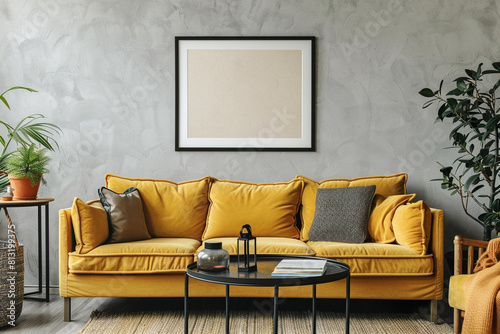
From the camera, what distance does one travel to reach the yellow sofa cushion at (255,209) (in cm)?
349

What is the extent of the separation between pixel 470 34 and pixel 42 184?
350cm

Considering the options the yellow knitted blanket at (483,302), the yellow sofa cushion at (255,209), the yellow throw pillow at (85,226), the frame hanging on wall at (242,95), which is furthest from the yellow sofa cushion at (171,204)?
the yellow knitted blanket at (483,302)

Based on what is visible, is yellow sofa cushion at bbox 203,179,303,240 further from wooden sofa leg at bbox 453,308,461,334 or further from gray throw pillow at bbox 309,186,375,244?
wooden sofa leg at bbox 453,308,461,334

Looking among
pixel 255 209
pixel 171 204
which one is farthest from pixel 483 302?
pixel 171 204

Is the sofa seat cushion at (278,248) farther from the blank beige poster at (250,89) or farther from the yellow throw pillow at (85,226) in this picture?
the blank beige poster at (250,89)

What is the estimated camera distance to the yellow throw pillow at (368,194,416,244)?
128 inches

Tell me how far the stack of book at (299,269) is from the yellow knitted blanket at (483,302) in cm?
81

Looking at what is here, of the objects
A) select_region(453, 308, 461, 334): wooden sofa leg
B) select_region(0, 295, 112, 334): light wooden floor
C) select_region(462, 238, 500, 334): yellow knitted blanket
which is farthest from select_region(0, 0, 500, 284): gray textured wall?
select_region(462, 238, 500, 334): yellow knitted blanket

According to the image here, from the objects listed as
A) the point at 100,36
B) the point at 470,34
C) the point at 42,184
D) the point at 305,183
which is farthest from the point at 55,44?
the point at 470,34

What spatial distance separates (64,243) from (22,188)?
57 cm

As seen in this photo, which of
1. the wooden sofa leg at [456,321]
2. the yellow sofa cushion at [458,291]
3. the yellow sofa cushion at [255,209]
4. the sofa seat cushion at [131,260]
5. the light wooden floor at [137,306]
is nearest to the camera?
the yellow sofa cushion at [458,291]

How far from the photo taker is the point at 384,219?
3303 millimetres

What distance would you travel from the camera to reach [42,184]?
3902 mm

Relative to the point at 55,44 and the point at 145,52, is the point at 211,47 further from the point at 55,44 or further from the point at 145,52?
the point at 55,44
